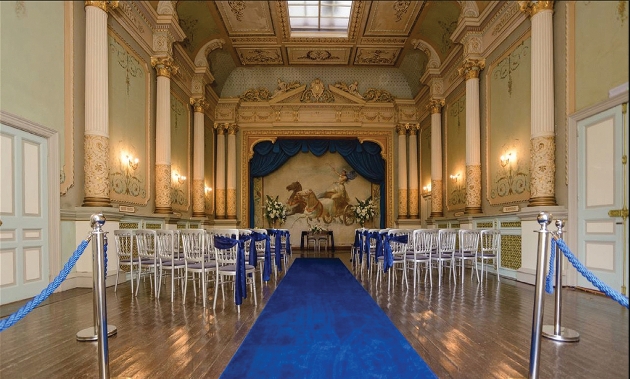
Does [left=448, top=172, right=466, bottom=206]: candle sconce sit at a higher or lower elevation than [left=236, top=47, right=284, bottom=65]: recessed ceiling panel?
lower

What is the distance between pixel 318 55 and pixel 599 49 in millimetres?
8175

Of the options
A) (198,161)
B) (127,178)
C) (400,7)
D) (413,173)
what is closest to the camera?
(127,178)

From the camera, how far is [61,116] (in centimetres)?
532

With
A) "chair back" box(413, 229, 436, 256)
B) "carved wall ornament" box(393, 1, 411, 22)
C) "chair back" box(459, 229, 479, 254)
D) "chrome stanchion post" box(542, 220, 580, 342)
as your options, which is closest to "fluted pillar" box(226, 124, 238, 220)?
"carved wall ornament" box(393, 1, 411, 22)

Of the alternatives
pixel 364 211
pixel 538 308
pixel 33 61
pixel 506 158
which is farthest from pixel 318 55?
pixel 538 308

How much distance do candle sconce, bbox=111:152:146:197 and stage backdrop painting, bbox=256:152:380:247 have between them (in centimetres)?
675

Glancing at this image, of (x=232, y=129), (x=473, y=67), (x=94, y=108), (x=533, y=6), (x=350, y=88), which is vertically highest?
(x=350, y=88)

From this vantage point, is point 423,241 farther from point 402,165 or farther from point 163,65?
point 402,165

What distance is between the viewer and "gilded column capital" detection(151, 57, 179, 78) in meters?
7.88

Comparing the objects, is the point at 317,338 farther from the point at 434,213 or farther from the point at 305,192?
the point at 305,192

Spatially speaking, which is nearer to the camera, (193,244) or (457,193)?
(193,244)

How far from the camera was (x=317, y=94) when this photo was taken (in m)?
12.6

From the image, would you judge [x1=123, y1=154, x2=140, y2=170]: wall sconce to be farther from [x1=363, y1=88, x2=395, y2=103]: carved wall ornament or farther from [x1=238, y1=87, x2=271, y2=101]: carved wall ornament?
[x1=363, y1=88, x2=395, y2=103]: carved wall ornament

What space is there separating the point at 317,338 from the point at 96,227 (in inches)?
70.8
